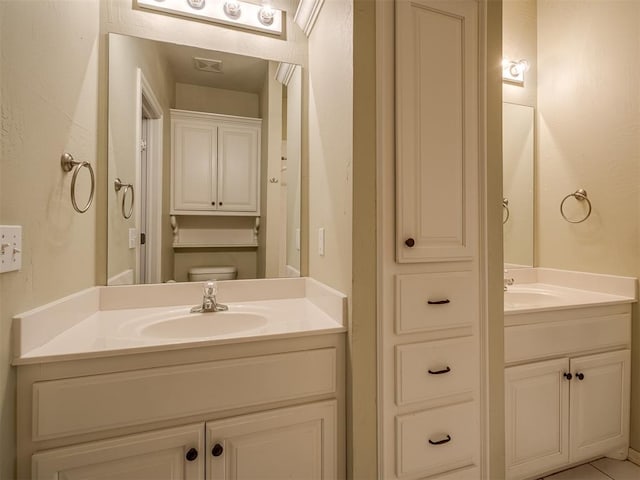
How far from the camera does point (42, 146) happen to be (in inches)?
37.9

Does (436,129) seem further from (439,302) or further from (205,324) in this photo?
(205,324)

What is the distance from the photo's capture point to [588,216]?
6.15 ft

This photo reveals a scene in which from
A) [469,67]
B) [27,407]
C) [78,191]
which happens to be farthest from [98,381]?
[469,67]

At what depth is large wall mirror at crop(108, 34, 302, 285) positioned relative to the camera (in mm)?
1431

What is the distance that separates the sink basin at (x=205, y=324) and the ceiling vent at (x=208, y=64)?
110 cm

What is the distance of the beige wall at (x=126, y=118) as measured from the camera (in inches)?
55.0

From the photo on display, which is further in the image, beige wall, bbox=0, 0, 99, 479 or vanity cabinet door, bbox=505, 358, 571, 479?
vanity cabinet door, bbox=505, 358, 571, 479

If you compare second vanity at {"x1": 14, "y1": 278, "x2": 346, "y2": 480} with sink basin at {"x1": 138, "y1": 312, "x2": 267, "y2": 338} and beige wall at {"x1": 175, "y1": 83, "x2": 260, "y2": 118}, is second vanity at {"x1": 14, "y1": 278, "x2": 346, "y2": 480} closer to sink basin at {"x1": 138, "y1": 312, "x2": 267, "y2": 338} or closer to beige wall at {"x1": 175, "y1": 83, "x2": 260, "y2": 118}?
sink basin at {"x1": 138, "y1": 312, "x2": 267, "y2": 338}

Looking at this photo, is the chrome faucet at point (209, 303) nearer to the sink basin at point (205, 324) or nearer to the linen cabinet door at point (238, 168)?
the sink basin at point (205, 324)

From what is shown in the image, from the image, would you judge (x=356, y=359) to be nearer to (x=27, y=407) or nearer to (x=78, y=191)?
(x=27, y=407)

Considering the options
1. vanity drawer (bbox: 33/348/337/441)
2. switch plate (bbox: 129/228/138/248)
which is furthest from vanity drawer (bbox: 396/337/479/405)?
switch plate (bbox: 129/228/138/248)

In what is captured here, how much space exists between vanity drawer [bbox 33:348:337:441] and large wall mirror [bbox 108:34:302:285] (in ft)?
1.91

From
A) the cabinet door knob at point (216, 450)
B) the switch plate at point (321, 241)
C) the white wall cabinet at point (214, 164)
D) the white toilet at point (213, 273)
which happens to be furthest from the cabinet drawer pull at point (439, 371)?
the white wall cabinet at point (214, 164)

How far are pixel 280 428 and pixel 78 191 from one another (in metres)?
1.08
